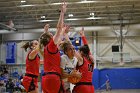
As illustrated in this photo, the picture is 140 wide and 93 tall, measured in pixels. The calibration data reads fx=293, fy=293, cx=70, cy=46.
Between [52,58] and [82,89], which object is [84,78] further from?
[52,58]

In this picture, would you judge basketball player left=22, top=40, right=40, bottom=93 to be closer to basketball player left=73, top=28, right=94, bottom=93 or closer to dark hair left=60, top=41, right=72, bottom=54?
basketball player left=73, top=28, right=94, bottom=93

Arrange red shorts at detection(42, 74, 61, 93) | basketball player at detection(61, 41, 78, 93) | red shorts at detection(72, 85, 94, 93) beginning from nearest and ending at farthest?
red shorts at detection(42, 74, 61, 93) < basketball player at detection(61, 41, 78, 93) < red shorts at detection(72, 85, 94, 93)

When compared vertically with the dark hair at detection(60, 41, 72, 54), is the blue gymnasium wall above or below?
below

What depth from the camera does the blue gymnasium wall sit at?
25.3 metres

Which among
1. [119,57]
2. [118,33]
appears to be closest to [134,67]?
[119,57]

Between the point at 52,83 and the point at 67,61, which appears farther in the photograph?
the point at 67,61

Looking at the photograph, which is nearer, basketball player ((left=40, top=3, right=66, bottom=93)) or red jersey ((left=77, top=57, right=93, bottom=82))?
basketball player ((left=40, top=3, right=66, bottom=93))

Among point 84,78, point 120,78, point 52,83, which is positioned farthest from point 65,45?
point 120,78

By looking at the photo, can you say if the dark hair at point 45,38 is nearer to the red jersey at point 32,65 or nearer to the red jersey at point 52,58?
the red jersey at point 52,58

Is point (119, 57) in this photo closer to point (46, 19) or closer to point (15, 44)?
point (46, 19)

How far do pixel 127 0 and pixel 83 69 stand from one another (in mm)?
14385

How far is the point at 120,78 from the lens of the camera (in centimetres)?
2556

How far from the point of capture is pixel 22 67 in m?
28.3

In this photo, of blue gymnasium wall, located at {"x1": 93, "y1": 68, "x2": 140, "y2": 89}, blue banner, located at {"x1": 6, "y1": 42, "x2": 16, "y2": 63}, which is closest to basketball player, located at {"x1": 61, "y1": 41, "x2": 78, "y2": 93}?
blue gymnasium wall, located at {"x1": 93, "y1": 68, "x2": 140, "y2": 89}
